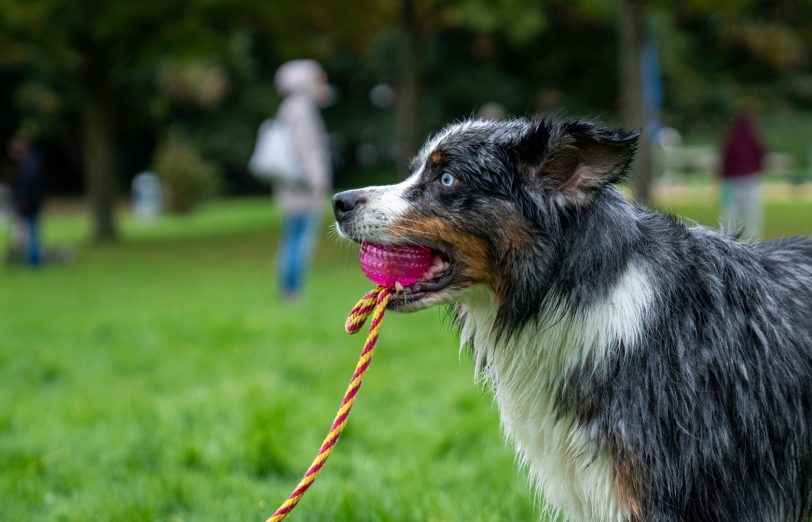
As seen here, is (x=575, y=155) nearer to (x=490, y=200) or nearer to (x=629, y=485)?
(x=490, y=200)

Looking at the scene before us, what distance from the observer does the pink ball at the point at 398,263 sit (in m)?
3.11

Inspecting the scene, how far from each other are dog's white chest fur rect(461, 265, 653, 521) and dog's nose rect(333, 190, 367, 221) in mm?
512

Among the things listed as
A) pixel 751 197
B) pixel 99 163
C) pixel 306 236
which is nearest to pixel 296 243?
pixel 306 236

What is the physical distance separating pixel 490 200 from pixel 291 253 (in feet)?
24.6

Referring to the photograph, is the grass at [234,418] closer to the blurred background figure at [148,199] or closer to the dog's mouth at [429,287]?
the dog's mouth at [429,287]

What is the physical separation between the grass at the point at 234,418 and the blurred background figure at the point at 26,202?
6.75 metres

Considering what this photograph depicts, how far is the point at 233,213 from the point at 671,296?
2955 centimetres

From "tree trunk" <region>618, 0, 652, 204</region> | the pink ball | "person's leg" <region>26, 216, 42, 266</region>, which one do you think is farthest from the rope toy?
"person's leg" <region>26, 216, 42, 266</region>

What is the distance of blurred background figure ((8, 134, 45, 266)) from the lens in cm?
1791

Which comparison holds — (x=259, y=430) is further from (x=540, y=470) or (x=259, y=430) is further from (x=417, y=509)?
(x=540, y=470)

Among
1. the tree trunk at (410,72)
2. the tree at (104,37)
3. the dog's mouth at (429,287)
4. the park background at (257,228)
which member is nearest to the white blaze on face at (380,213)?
the dog's mouth at (429,287)

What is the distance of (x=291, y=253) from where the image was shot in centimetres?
1030

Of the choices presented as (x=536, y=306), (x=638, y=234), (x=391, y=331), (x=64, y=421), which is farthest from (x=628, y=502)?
(x=391, y=331)

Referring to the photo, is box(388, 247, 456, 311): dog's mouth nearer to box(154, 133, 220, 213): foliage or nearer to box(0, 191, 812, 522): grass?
box(0, 191, 812, 522): grass
